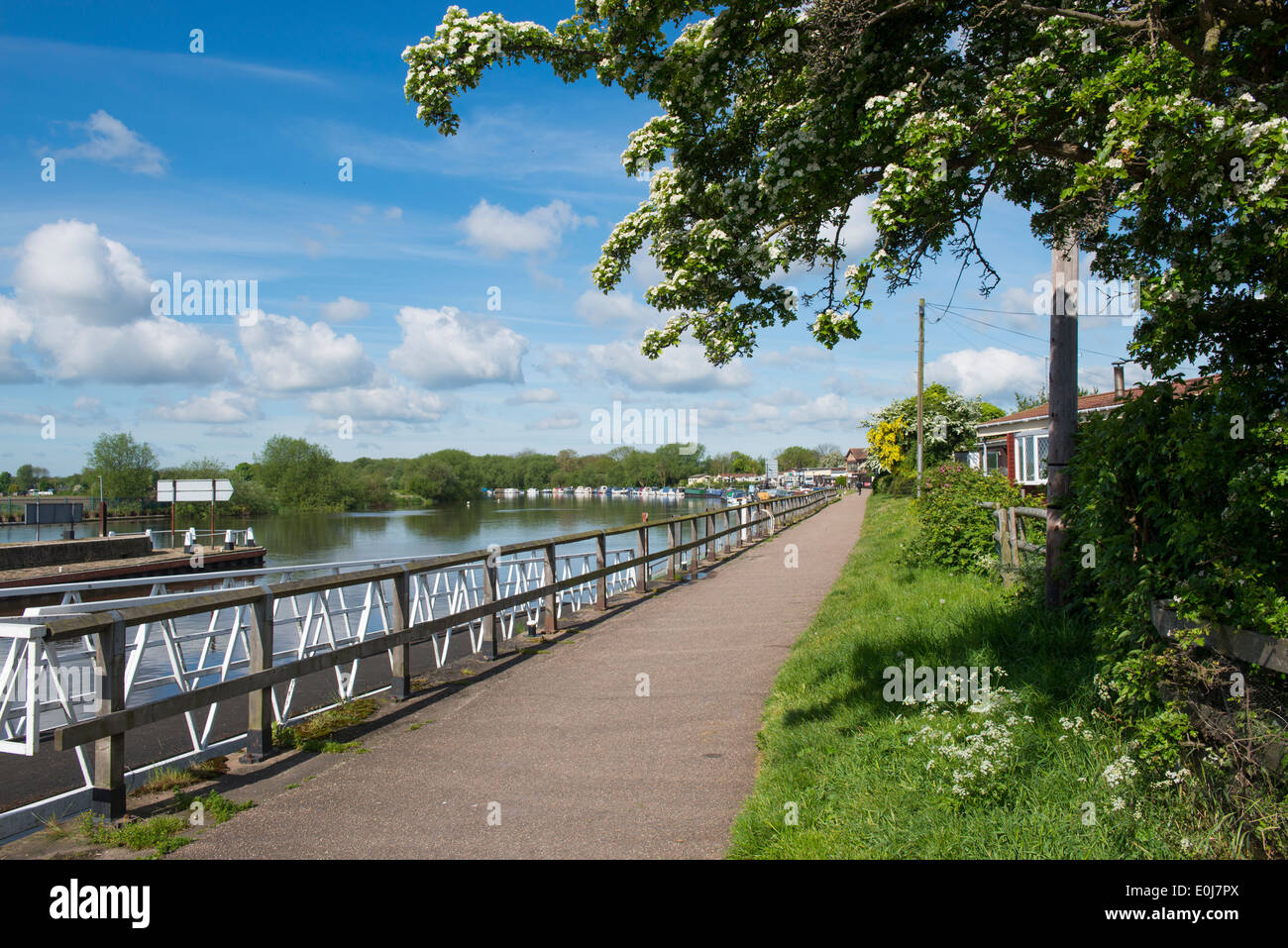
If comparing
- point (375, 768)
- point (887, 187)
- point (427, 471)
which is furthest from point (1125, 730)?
point (427, 471)

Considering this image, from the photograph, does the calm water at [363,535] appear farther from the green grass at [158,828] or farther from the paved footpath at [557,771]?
the green grass at [158,828]

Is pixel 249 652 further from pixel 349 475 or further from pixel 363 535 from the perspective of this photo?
pixel 349 475

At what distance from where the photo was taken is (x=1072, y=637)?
6055mm

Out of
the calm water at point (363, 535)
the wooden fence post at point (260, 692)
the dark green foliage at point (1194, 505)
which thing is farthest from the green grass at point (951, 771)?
the calm water at point (363, 535)

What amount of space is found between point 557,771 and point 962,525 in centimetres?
817

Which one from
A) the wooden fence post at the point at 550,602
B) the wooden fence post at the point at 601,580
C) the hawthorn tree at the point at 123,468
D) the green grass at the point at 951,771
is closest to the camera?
the green grass at the point at 951,771

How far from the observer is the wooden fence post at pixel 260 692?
5539 mm

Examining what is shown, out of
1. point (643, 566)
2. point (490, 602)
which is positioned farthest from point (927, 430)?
point (490, 602)

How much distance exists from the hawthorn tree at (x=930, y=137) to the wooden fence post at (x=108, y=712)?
385 cm

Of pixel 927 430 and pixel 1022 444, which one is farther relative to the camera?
pixel 927 430

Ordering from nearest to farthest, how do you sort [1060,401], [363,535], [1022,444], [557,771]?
[557,771] → [1060,401] → [1022,444] → [363,535]

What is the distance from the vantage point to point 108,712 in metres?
4.38
